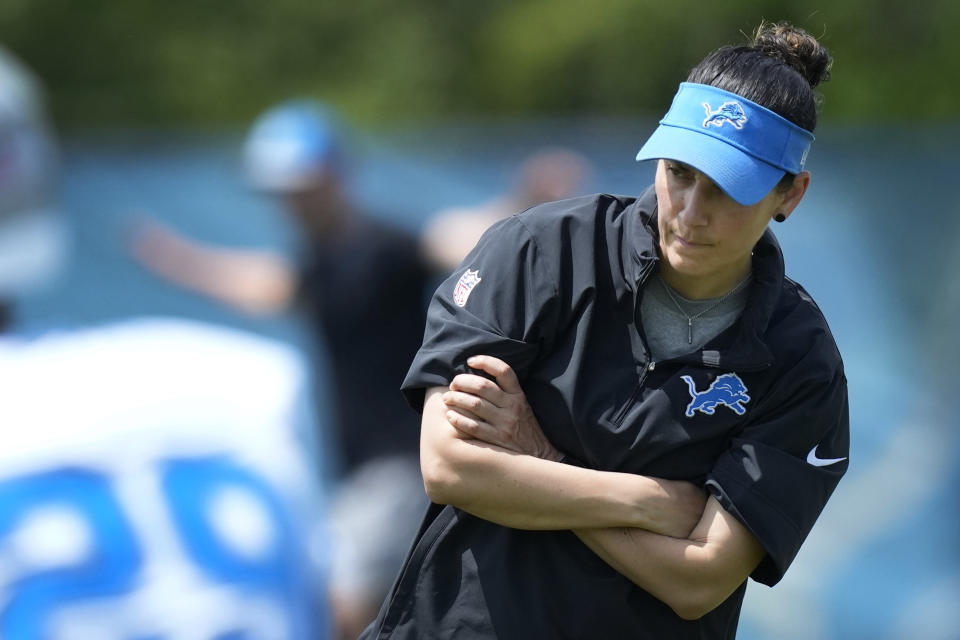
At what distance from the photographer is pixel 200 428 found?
3.89 meters

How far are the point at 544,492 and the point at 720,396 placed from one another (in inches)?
15.1

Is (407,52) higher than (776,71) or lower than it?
lower

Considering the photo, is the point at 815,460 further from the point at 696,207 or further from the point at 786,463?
the point at 696,207

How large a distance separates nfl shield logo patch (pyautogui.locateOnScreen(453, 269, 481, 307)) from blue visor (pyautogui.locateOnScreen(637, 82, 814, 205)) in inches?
15.5

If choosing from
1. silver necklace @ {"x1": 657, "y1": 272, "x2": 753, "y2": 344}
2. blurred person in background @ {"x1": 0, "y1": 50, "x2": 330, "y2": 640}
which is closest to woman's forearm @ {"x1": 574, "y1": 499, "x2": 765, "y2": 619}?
silver necklace @ {"x1": 657, "y1": 272, "x2": 753, "y2": 344}

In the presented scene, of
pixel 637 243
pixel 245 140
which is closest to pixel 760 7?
pixel 245 140

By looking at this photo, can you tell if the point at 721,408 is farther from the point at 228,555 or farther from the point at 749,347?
the point at 228,555

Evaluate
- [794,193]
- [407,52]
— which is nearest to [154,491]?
[794,193]

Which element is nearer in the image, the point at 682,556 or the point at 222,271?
the point at 682,556

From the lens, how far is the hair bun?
8.29 ft

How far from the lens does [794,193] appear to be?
2564 mm

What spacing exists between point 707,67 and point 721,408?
66 cm

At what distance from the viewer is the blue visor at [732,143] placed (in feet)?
7.84

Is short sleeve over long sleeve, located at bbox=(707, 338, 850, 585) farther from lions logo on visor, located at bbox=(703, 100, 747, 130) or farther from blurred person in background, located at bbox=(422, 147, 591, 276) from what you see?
blurred person in background, located at bbox=(422, 147, 591, 276)
